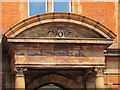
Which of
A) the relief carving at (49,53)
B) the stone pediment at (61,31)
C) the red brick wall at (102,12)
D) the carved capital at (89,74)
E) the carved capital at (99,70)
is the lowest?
the carved capital at (89,74)

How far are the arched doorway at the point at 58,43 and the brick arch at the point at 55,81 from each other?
5.62 ft

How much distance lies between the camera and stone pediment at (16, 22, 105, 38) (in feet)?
48.1

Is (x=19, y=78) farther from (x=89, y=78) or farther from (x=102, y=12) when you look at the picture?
(x=102, y=12)

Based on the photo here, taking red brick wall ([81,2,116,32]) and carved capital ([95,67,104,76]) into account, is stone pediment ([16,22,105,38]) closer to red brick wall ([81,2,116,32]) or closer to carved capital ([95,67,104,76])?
carved capital ([95,67,104,76])

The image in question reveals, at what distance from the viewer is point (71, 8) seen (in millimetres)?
16734

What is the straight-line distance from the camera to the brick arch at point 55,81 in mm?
16369

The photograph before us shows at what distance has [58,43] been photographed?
14.6 m

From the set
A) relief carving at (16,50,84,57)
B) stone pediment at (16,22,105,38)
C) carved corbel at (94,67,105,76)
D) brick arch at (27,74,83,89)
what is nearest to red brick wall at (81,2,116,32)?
stone pediment at (16,22,105,38)

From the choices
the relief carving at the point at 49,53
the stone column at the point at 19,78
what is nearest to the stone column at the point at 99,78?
the relief carving at the point at 49,53

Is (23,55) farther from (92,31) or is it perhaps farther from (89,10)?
(89,10)

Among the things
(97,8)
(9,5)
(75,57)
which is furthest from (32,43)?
(97,8)

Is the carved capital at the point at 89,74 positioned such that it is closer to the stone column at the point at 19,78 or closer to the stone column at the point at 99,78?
the stone column at the point at 99,78

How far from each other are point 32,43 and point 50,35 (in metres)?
0.75

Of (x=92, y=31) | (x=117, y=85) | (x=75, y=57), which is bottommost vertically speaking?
(x=117, y=85)
